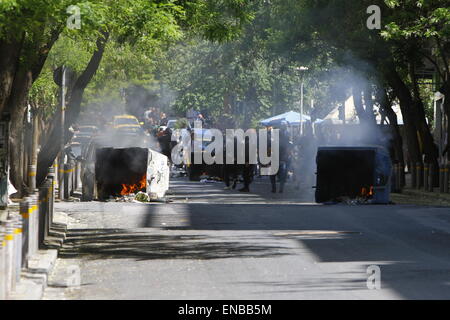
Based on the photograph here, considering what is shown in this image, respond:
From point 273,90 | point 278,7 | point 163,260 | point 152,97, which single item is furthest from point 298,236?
point 152,97

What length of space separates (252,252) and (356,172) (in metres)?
11.5

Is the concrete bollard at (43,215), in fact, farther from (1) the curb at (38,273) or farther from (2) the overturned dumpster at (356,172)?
(2) the overturned dumpster at (356,172)

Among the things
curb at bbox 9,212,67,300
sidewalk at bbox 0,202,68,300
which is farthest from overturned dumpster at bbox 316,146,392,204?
sidewalk at bbox 0,202,68,300

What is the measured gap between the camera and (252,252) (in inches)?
570

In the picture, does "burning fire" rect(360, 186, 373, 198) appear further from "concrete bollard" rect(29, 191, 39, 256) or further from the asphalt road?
"concrete bollard" rect(29, 191, 39, 256)

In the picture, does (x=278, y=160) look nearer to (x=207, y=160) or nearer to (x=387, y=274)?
(x=207, y=160)

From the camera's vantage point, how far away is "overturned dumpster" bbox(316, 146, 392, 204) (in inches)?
1003

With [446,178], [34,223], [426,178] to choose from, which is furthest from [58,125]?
[426,178]

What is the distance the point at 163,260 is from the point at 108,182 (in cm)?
1324

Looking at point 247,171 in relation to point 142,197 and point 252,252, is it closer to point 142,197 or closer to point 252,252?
point 142,197

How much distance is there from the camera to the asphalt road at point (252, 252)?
35.8ft

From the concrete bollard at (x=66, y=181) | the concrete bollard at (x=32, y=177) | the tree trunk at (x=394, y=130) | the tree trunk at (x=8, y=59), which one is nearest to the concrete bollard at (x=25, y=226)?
the tree trunk at (x=8, y=59)

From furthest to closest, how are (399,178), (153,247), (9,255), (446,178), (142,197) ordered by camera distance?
(399,178) < (446,178) < (142,197) < (153,247) < (9,255)

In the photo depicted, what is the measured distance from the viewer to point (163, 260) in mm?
13633
